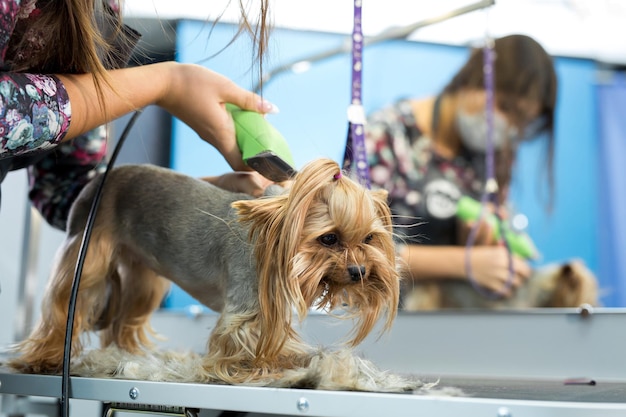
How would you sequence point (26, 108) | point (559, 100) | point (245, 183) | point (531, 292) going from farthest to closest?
point (559, 100)
point (531, 292)
point (245, 183)
point (26, 108)

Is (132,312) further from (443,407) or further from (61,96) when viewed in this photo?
(443,407)

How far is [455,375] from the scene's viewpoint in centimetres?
113

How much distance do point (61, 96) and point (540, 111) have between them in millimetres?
1517

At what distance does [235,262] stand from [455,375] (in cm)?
46

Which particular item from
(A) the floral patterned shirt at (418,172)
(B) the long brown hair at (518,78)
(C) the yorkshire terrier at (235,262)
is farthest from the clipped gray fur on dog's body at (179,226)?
(B) the long brown hair at (518,78)

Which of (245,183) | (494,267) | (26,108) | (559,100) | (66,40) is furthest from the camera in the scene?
(559,100)

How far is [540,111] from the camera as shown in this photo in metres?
2.01

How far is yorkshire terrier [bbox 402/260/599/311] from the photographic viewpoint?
170 centimetres

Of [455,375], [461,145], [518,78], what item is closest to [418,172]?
[461,145]

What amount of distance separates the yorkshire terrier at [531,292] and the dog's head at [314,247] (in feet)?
2.90

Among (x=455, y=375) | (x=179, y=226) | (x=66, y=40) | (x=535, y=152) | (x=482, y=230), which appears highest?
(x=66, y=40)

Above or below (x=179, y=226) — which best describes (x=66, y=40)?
above

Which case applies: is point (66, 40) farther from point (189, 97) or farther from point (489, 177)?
point (489, 177)

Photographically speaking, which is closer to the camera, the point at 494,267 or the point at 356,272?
the point at 356,272
